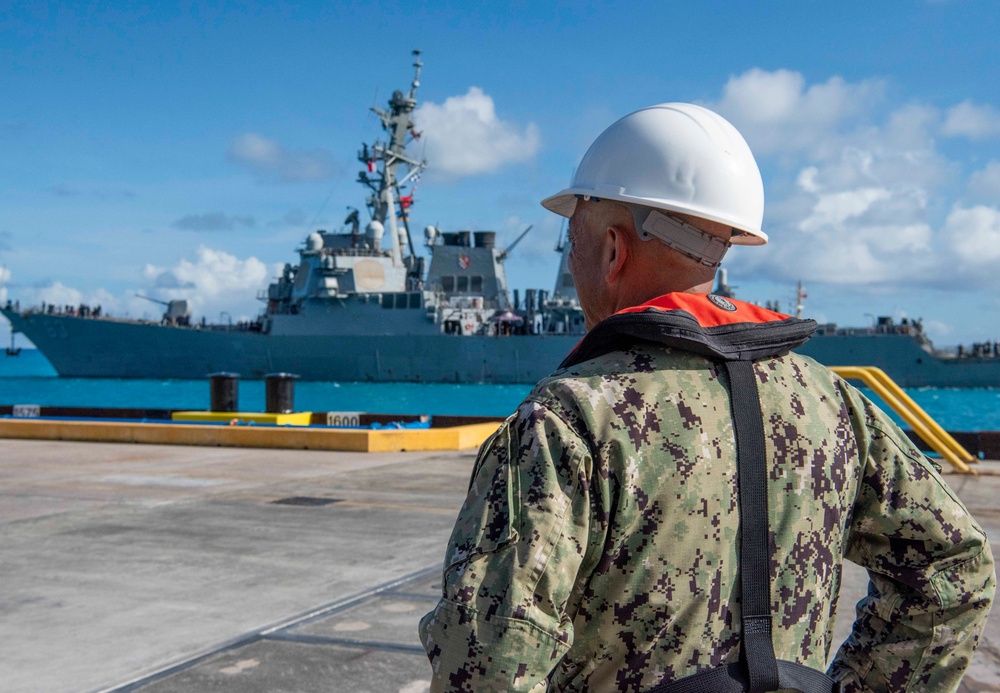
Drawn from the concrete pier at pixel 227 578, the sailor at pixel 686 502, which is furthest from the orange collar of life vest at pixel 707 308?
the concrete pier at pixel 227 578

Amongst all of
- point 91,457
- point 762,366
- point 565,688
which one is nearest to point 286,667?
point 565,688

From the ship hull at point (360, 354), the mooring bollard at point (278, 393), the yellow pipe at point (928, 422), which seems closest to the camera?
the yellow pipe at point (928, 422)

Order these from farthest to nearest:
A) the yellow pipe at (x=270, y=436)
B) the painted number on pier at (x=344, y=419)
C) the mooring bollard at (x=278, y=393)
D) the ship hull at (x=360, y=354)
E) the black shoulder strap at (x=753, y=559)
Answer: the ship hull at (x=360, y=354) → the mooring bollard at (x=278, y=393) → the painted number on pier at (x=344, y=419) → the yellow pipe at (x=270, y=436) → the black shoulder strap at (x=753, y=559)

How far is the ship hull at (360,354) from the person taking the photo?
48.3m

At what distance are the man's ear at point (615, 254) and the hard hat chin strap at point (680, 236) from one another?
29 millimetres

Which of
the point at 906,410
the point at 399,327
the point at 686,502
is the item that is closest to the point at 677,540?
the point at 686,502

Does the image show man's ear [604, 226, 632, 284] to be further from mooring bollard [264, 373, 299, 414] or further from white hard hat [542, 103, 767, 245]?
mooring bollard [264, 373, 299, 414]

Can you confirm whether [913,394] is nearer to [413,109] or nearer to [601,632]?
[413,109]

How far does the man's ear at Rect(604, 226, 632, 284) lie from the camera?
4.42 feet

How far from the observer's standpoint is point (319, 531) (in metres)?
5.81

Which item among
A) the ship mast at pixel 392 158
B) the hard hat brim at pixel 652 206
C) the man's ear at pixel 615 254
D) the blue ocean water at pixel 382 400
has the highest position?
the ship mast at pixel 392 158

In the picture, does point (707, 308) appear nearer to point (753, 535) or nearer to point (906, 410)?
point (753, 535)

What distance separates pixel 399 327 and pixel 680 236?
162ft

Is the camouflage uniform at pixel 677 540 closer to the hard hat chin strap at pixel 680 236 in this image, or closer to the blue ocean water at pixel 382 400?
the hard hat chin strap at pixel 680 236
